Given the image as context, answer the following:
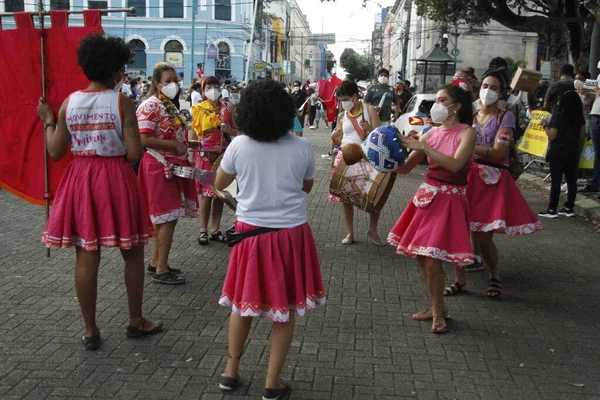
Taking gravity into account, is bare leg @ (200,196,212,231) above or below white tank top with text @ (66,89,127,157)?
below

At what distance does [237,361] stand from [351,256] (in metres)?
3.44

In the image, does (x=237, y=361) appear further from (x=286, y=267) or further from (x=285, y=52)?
(x=285, y=52)

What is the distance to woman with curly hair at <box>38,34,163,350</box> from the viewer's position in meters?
4.20

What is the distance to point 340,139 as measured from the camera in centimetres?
769

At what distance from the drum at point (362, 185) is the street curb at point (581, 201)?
13.2 ft

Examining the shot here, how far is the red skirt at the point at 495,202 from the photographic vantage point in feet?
18.7

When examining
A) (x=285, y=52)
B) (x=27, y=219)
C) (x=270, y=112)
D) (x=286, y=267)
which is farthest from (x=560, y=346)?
(x=285, y=52)

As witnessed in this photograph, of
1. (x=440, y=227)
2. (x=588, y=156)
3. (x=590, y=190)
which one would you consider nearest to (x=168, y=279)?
(x=440, y=227)

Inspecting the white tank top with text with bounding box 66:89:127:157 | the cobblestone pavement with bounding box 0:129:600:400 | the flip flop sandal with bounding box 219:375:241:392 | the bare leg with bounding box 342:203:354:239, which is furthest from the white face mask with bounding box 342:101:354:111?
the flip flop sandal with bounding box 219:375:241:392

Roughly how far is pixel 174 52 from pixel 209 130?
1917 inches

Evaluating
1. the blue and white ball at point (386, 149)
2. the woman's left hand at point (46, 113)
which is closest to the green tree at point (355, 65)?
the blue and white ball at point (386, 149)

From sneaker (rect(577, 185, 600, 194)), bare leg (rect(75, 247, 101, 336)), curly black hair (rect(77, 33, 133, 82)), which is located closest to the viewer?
curly black hair (rect(77, 33, 133, 82))

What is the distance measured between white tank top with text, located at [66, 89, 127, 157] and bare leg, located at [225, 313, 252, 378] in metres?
1.44

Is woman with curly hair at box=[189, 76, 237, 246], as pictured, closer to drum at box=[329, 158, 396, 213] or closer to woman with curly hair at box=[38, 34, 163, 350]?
drum at box=[329, 158, 396, 213]
